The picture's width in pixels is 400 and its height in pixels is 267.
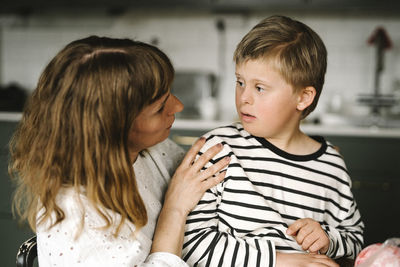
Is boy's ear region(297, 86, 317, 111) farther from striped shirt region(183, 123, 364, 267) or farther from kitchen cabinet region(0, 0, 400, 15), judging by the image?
kitchen cabinet region(0, 0, 400, 15)

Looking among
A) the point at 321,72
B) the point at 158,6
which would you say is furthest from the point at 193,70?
the point at 321,72

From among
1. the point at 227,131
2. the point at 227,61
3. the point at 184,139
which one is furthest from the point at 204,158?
the point at 227,61

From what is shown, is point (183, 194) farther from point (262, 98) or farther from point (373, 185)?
point (373, 185)

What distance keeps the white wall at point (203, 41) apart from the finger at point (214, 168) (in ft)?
6.80

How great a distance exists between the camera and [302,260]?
90 centimetres

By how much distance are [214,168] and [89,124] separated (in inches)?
13.4

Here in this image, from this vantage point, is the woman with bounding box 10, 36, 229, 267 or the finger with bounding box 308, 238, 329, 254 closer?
the woman with bounding box 10, 36, 229, 267

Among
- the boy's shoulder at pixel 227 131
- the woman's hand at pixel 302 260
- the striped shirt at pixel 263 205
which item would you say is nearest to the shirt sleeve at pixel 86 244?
the striped shirt at pixel 263 205

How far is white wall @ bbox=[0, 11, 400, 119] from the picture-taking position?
2.98 metres

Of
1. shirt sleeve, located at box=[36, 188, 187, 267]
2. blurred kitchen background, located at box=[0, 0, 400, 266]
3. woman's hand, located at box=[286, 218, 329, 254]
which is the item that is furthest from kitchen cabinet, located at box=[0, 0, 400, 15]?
shirt sleeve, located at box=[36, 188, 187, 267]

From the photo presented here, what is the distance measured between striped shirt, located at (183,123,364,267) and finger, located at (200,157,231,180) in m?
0.02

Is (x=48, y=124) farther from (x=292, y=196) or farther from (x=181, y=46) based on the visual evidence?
(x=181, y=46)

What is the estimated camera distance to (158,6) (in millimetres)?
2848

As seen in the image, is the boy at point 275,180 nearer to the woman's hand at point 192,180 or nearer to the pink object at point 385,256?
the woman's hand at point 192,180
